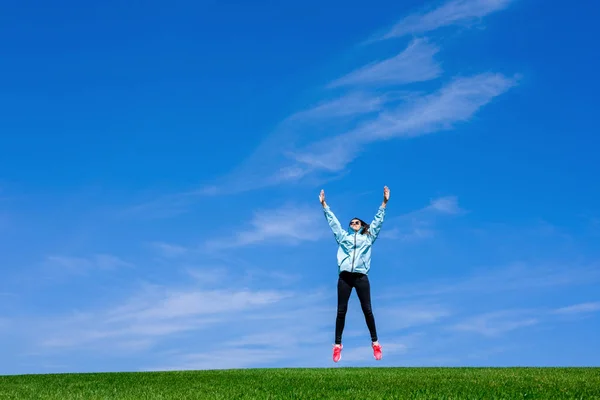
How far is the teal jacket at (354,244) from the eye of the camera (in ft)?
47.8

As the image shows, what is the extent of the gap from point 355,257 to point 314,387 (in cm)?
366

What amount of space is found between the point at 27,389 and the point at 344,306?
280 inches

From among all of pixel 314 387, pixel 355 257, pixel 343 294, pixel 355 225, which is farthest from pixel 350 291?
pixel 314 387

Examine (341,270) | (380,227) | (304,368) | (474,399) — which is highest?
(380,227)

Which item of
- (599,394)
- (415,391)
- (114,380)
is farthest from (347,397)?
(114,380)

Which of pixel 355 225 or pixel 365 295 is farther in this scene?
pixel 355 225

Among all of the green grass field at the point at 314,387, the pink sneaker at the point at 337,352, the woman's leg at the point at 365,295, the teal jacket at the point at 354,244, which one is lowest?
the green grass field at the point at 314,387

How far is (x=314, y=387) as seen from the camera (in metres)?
11.8

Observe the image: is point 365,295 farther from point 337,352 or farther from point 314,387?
point 314,387

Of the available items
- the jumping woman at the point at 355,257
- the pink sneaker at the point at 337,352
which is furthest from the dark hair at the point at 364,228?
the pink sneaker at the point at 337,352

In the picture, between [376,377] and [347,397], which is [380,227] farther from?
[347,397]

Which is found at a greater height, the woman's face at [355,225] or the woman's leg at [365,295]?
the woman's face at [355,225]

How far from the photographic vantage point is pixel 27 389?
13445 mm

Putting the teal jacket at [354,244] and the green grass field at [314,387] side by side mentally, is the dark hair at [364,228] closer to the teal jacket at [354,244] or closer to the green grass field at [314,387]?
the teal jacket at [354,244]
